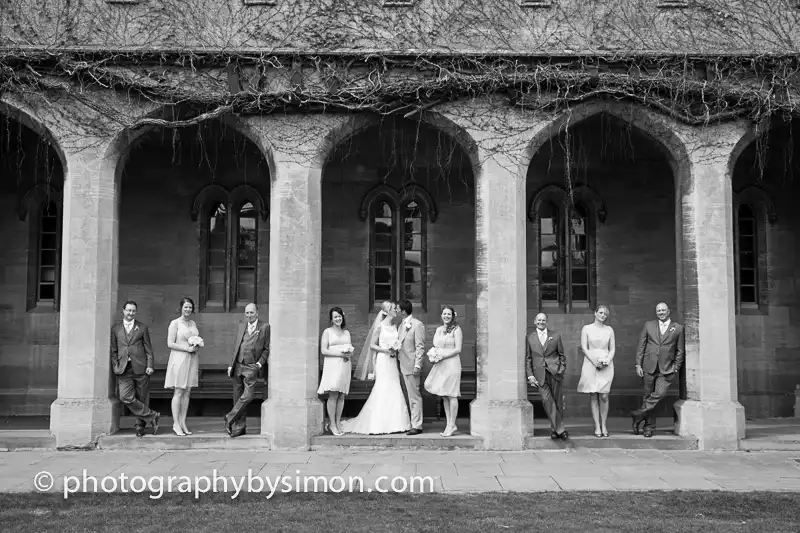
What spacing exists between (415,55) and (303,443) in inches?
235

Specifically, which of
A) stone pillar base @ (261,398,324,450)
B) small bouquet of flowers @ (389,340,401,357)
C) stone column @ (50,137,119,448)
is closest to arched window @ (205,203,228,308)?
stone column @ (50,137,119,448)

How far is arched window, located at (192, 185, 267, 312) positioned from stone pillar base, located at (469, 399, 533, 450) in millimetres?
5561

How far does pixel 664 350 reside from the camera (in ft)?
40.3

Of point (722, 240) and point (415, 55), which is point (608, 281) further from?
point (415, 55)

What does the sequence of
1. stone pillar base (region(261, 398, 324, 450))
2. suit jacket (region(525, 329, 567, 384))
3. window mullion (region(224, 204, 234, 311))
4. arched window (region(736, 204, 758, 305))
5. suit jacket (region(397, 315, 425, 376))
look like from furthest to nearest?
arched window (region(736, 204, 758, 305)) < window mullion (region(224, 204, 234, 311)) < suit jacket (region(397, 315, 425, 376)) < suit jacket (region(525, 329, 567, 384)) < stone pillar base (region(261, 398, 324, 450))

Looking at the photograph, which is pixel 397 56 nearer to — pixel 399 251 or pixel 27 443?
pixel 399 251

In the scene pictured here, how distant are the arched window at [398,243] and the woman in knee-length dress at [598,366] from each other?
400 centimetres

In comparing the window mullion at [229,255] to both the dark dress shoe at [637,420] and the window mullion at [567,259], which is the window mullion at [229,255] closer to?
the window mullion at [567,259]

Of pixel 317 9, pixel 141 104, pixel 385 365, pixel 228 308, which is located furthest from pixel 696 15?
pixel 228 308

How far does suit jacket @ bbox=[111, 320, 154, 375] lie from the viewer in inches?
472

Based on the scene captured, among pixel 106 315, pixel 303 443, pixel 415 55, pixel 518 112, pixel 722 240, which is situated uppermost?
pixel 415 55

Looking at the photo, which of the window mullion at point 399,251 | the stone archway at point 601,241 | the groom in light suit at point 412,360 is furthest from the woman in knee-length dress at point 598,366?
the window mullion at point 399,251

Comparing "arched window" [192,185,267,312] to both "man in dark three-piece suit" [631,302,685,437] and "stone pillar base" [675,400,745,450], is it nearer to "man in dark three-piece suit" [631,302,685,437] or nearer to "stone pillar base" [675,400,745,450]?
"man in dark three-piece suit" [631,302,685,437]

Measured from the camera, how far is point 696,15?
12406 mm
